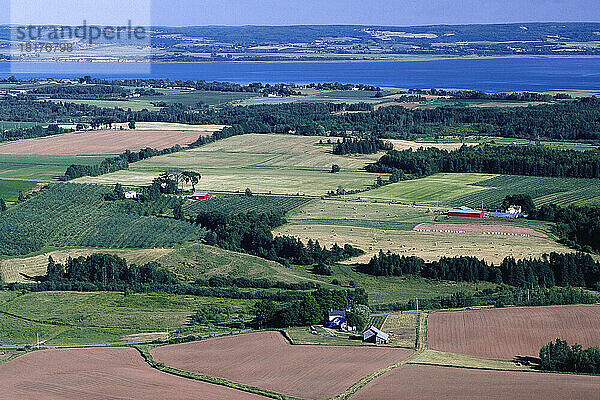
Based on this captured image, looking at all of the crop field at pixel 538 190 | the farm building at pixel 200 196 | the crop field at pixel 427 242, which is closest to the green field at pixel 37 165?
the farm building at pixel 200 196

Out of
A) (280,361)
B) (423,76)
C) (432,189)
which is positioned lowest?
(280,361)

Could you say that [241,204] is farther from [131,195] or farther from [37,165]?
[37,165]

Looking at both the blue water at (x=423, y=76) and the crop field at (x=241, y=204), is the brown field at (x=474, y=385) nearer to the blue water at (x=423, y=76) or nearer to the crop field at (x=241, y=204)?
the crop field at (x=241, y=204)

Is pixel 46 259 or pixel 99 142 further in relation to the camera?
pixel 99 142

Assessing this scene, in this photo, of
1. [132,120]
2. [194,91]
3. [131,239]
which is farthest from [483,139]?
[194,91]

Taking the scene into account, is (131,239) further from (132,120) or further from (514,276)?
(132,120)

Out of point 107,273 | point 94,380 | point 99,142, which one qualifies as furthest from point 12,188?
point 94,380
